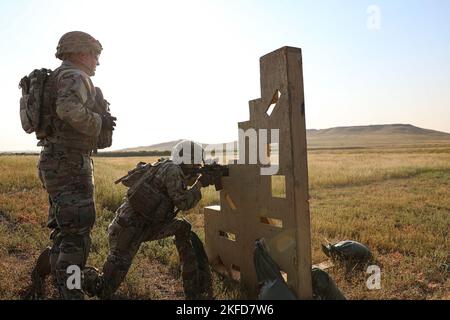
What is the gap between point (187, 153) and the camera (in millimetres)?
4668

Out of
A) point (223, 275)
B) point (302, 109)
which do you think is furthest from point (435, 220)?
point (302, 109)

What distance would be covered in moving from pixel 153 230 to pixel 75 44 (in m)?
2.09

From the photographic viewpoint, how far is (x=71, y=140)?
3.87 m

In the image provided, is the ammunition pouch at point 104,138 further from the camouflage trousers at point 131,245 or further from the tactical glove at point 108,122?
the camouflage trousers at point 131,245

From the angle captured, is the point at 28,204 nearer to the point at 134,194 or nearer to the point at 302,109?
the point at 134,194

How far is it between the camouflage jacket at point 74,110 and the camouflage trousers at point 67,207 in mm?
121

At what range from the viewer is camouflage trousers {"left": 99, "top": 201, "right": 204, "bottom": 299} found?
4.32m

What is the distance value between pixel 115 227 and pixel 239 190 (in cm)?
148

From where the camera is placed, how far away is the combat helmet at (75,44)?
3949mm

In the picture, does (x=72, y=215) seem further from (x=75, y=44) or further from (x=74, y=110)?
(x=75, y=44)

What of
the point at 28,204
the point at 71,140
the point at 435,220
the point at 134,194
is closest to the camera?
the point at 71,140

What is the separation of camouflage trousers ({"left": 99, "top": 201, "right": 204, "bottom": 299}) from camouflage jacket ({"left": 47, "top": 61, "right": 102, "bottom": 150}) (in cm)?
92

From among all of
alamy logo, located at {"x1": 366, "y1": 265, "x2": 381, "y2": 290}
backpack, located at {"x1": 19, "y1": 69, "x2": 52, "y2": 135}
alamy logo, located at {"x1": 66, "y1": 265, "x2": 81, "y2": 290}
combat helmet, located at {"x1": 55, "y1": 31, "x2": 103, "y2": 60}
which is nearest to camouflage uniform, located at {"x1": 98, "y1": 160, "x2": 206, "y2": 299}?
alamy logo, located at {"x1": 66, "y1": 265, "x2": 81, "y2": 290}

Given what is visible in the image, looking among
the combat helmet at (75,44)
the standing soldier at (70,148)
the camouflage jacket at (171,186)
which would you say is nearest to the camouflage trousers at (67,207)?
the standing soldier at (70,148)
